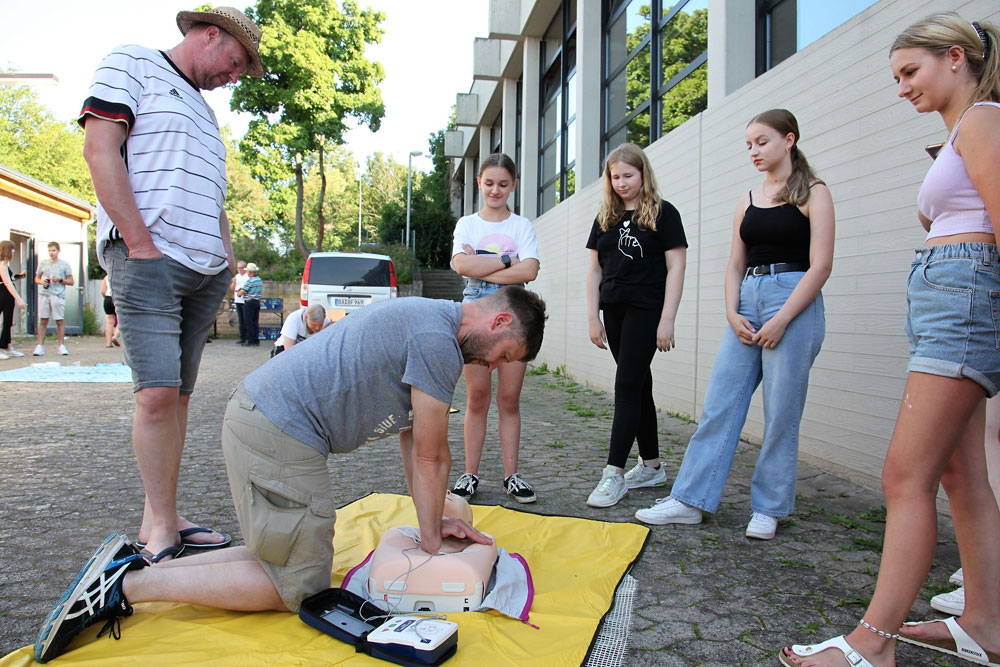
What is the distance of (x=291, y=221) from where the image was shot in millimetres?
56406

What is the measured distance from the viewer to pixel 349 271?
13102 millimetres

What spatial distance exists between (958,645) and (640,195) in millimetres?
2497

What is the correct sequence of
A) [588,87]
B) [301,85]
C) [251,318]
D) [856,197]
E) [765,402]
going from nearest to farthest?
[765,402], [856,197], [588,87], [251,318], [301,85]

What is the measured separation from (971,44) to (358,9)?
30137 mm

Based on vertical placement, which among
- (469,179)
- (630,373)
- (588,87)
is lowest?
(630,373)

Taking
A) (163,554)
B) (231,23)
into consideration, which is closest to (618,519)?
(163,554)

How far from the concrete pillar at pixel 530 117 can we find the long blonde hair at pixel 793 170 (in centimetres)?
1209

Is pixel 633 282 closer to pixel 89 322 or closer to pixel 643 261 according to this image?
pixel 643 261

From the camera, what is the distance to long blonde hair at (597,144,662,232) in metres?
3.65

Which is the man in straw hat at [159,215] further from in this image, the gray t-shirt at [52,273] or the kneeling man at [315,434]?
the gray t-shirt at [52,273]

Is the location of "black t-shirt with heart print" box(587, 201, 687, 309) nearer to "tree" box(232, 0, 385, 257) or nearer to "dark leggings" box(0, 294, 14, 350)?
"dark leggings" box(0, 294, 14, 350)

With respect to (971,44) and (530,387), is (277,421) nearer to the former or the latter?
(971,44)

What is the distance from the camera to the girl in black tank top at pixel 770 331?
9.84 feet

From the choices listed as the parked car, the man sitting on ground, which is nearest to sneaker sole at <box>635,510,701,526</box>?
the man sitting on ground
